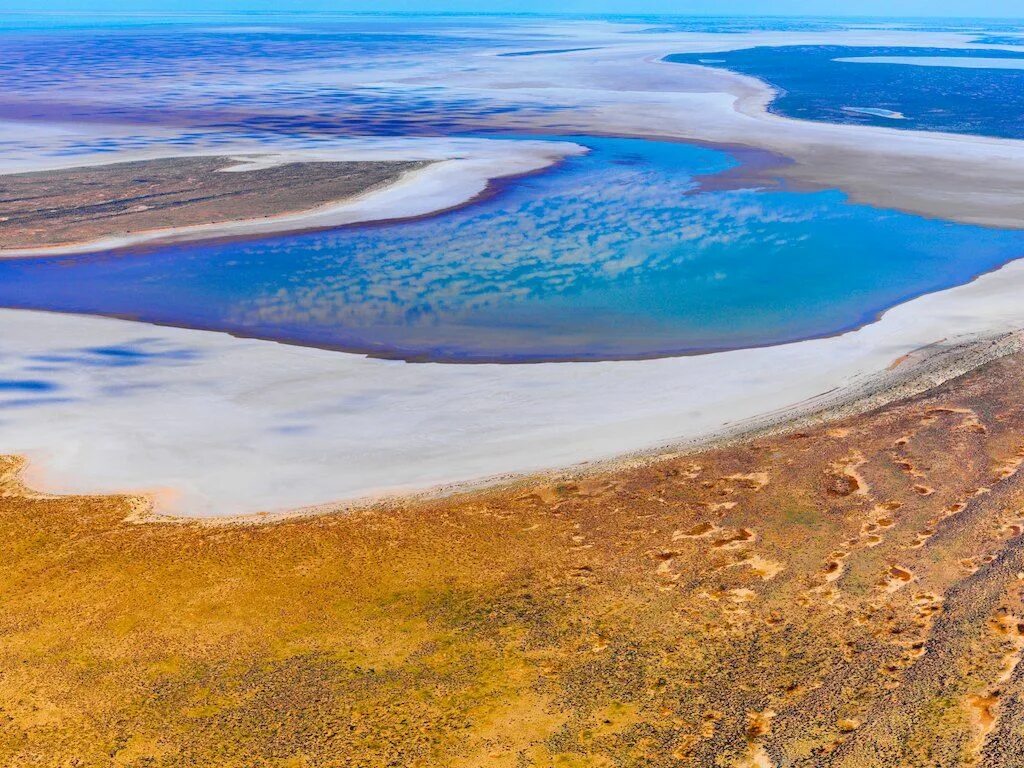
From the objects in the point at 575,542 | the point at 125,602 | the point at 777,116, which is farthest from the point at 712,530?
the point at 777,116

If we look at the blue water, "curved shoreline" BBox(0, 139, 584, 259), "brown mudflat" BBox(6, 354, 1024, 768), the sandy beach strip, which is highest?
the blue water

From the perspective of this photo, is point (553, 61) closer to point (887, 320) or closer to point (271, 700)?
point (887, 320)

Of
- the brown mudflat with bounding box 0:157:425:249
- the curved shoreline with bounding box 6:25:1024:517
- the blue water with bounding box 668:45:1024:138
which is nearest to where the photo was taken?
the curved shoreline with bounding box 6:25:1024:517

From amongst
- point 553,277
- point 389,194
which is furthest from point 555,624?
point 389,194

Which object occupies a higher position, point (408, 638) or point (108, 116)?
point (108, 116)

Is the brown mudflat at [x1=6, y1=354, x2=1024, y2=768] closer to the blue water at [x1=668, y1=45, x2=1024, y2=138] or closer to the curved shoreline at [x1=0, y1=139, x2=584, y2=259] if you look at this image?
the curved shoreline at [x1=0, y1=139, x2=584, y2=259]

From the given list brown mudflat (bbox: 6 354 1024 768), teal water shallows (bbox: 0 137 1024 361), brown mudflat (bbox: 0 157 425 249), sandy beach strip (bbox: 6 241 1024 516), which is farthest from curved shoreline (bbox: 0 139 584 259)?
brown mudflat (bbox: 6 354 1024 768)
